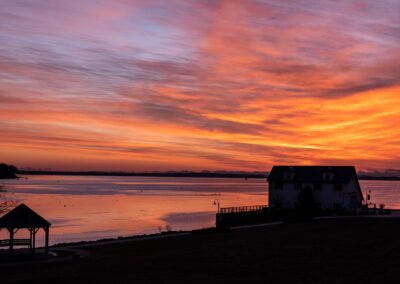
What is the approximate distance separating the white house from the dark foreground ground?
110 ft

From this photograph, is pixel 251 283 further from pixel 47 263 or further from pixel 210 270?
pixel 47 263

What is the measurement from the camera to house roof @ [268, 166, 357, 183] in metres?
82.8

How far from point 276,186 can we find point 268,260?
176ft

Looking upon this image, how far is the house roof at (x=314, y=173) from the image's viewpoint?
82.8m

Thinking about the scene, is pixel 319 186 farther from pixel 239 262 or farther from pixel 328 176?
pixel 239 262

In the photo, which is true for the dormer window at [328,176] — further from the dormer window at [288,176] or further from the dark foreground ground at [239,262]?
the dark foreground ground at [239,262]

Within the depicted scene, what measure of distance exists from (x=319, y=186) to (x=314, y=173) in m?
2.26

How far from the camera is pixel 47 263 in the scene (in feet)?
119

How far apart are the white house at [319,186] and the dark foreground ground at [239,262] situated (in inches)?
1318

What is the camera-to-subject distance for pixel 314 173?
84.6 metres

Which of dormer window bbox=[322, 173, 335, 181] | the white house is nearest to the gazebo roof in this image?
the white house

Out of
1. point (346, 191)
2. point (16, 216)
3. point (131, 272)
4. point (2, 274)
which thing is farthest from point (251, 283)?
point (346, 191)

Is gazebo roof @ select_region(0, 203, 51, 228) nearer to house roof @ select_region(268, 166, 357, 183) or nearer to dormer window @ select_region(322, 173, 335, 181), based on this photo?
house roof @ select_region(268, 166, 357, 183)

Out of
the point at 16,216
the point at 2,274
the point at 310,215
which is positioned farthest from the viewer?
the point at 310,215
